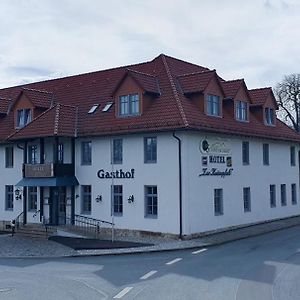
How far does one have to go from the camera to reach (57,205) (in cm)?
2914

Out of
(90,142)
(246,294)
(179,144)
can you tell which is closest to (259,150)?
(179,144)

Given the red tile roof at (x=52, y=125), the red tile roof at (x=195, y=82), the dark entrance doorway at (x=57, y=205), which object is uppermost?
the red tile roof at (x=195, y=82)

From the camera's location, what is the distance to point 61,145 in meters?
29.2

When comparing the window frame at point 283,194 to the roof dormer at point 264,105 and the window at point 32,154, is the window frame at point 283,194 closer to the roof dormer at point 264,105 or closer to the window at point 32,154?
the roof dormer at point 264,105

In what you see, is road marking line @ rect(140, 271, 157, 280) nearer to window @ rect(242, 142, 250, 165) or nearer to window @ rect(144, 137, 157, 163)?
window @ rect(144, 137, 157, 163)

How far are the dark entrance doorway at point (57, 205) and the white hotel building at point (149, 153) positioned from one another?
0.20 ft

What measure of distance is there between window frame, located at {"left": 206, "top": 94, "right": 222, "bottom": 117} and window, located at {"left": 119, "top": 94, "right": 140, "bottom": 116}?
3925 millimetres

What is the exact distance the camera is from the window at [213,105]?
26589 mm

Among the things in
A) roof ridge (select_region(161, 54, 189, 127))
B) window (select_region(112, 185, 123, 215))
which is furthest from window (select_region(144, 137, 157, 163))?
window (select_region(112, 185, 123, 215))

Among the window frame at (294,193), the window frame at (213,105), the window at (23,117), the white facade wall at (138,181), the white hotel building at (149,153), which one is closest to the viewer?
the white facade wall at (138,181)

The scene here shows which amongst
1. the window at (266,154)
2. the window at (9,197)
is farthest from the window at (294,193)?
the window at (9,197)

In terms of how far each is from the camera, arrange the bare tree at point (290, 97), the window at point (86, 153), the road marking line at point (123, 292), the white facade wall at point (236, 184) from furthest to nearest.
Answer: the bare tree at point (290, 97), the window at point (86, 153), the white facade wall at point (236, 184), the road marking line at point (123, 292)

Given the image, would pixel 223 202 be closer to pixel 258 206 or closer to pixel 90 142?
pixel 258 206

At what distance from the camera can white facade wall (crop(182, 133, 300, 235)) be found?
2414cm
